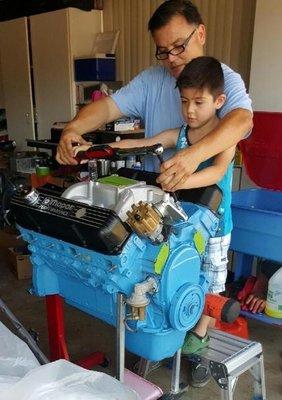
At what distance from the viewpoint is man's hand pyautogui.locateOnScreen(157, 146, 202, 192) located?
1.10 metres

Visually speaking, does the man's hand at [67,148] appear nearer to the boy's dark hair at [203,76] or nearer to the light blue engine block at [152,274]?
the light blue engine block at [152,274]

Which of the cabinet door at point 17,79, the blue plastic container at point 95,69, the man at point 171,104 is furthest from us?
the cabinet door at point 17,79

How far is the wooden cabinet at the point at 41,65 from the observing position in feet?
13.1

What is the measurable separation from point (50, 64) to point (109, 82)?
680 mm

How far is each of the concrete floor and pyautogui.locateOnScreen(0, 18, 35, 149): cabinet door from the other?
243 cm

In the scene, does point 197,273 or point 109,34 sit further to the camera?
point 109,34

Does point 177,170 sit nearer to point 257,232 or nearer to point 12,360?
point 12,360

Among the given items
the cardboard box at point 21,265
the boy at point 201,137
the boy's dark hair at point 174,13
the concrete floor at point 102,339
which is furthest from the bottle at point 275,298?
the cardboard box at point 21,265

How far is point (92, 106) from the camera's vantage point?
5.34ft

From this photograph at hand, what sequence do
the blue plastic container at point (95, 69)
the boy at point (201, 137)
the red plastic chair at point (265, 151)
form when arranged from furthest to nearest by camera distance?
the blue plastic container at point (95, 69), the red plastic chair at point (265, 151), the boy at point (201, 137)

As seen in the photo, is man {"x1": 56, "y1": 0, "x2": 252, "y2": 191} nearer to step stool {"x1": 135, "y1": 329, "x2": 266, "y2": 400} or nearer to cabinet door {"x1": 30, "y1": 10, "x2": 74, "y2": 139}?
step stool {"x1": 135, "y1": 329, "x2": 266, "y2": 400}

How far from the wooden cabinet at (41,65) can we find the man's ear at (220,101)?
2978 mm

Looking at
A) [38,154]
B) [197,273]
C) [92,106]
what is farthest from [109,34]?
[197,273]

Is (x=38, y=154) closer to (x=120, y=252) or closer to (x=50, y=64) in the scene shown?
(x=50, y=64)
